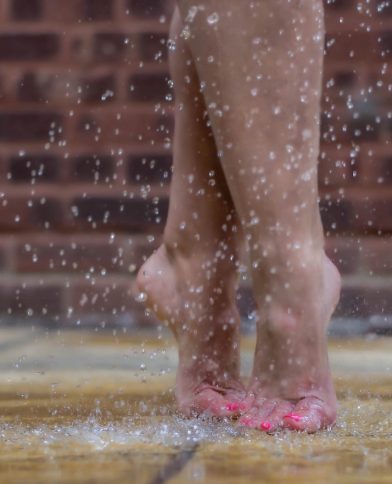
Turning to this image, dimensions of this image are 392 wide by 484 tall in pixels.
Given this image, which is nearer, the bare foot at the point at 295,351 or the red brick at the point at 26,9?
the bare foot at the point at 295,351

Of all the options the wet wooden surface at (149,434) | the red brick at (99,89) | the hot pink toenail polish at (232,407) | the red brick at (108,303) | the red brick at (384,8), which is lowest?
the wet wooden surface at (149,434)

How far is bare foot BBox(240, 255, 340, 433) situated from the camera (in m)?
1.55

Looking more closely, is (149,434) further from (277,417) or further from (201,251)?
(201,251)

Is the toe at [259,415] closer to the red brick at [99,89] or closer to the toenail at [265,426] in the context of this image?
the toenail at [265,426]

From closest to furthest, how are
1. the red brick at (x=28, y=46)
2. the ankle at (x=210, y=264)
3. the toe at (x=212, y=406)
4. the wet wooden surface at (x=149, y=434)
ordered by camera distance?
the wet wooden surface at (x=149, y=434)
the toe at (x=212, y=406)
the ankle at (x=210, y=264)
the red brick at (x=28, y=46)

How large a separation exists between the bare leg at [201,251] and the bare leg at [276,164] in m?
0.14

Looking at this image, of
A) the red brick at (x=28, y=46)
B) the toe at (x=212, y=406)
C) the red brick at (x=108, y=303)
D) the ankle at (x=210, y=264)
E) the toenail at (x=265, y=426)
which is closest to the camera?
the toenail at (x=265, y=426)

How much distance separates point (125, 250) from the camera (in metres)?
3.01

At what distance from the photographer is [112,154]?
3039mm

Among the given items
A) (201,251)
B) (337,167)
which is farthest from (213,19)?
(337,167)

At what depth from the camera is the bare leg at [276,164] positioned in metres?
1.50

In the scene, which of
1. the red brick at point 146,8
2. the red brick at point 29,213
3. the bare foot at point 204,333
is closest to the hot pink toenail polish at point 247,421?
the bare foot at point 204,333

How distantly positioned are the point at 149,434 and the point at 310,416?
7.5 inches

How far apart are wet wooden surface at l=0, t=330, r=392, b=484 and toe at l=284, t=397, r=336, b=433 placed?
0.02 m
